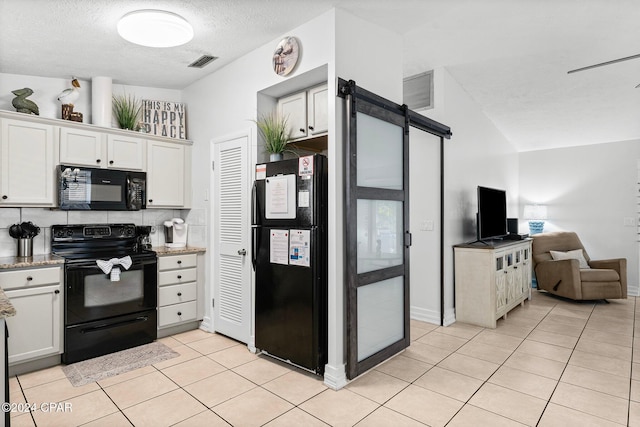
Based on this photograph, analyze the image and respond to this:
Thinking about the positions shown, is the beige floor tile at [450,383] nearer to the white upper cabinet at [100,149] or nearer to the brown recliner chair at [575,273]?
the brown recliner chair at [575,273]

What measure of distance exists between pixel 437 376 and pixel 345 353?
736 mm

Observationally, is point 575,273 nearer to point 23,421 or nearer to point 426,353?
point 426,353

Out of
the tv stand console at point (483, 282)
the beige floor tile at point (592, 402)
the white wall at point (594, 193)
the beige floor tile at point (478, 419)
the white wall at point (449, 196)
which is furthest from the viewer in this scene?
the white wall at point (594, 193)

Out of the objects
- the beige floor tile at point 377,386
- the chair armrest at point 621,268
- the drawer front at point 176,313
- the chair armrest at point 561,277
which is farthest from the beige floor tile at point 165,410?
the chair armrest at point 621,268

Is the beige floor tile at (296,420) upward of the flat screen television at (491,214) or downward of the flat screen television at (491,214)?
downward

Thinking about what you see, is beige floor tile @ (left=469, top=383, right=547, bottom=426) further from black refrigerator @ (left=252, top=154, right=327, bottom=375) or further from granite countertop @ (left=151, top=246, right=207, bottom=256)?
granite countertop @ (left=151, top=246, right=207, bottom=256)

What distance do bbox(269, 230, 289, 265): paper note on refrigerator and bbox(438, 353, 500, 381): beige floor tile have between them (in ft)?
5.09

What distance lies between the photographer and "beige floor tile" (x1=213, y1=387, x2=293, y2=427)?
2195 millimetres

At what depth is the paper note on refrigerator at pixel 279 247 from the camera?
2896 mm

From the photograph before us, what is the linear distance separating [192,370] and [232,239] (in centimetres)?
120

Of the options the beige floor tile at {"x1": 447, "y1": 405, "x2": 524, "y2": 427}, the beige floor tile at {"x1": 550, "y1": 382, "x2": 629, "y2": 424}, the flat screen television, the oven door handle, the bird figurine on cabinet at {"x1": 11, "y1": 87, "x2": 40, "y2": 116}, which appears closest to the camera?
the beige floor tile at {"x1": 447, "y1": 405, "x2": 524, "y2": 427}

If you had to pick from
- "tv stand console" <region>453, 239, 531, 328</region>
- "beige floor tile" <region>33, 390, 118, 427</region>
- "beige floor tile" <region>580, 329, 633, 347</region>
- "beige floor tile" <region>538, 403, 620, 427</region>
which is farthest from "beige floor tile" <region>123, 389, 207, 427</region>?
"beige floor tile" <region>580, 329, 633, 347</region>

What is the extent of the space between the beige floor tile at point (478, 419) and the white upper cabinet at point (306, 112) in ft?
7.11

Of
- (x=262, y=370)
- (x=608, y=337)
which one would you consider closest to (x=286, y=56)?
(x=262, y=370)
